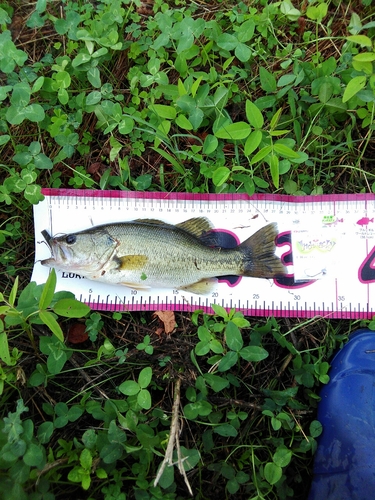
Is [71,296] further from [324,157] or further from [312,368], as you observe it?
[324,157]

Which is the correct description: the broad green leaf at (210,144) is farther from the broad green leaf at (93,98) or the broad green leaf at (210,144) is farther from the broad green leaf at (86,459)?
the broad green leaf at (86,459)

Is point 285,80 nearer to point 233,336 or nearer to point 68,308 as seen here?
point 233,336

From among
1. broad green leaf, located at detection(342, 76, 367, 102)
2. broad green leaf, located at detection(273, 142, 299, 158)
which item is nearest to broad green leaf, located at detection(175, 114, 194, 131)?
broad green leaf, located at detection(273, 142, 299, 158)

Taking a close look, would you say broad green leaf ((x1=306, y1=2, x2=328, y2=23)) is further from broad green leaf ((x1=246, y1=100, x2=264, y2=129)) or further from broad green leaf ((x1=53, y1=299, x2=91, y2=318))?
broad green leaf ((x1=53, y1=299, x2=91, y2=318))

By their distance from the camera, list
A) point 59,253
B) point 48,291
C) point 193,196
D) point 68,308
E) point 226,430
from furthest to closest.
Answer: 1. point 193,196
2. point 59,253
3. point 226,430
4. point 68,308
5. point 48,291

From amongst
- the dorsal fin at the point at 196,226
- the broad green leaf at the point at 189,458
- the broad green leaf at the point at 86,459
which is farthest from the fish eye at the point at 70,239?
the broad green leaf at the point at 189,458

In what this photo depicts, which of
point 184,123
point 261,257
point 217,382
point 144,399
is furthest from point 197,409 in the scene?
point 184,123
